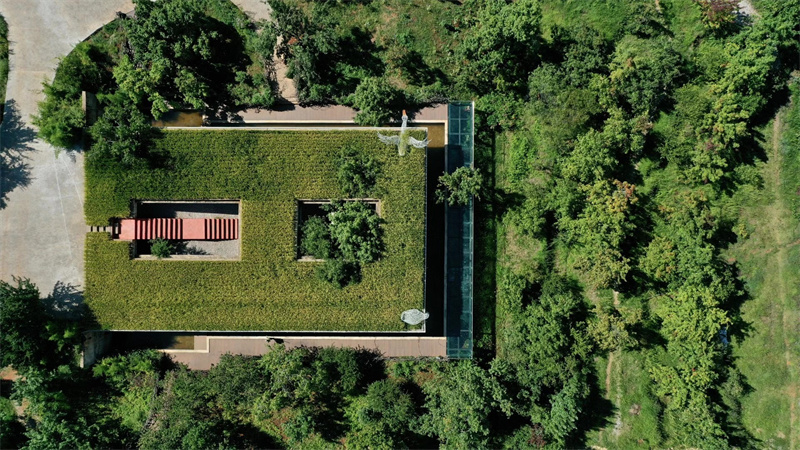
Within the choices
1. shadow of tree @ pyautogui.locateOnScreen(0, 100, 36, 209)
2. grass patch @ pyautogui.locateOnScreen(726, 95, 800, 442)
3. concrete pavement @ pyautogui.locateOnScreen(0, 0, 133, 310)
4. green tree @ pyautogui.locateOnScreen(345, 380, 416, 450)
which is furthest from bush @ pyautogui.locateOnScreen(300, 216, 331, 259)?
grass patch @ pyautogui.locateOnScreen(726, 95, 800, 442)

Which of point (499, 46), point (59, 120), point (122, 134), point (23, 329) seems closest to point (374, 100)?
point (499, 46)

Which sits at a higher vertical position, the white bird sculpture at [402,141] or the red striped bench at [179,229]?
A: the white bird sculpture at [402,141]

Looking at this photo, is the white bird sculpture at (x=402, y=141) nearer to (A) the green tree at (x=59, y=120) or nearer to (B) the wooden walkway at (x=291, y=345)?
(B) the wooden walkway at (x=291, y=345)

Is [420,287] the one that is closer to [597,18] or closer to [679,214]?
[679,214]

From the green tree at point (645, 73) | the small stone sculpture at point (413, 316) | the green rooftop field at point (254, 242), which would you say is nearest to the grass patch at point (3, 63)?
the green rooftop field at point (254, 242)

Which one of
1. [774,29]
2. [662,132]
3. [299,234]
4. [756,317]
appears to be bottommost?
[756,317]

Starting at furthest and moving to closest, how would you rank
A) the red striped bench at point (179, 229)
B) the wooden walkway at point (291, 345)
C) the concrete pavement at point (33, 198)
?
the concrete pavement at point (33, 198) → the wooden walkway at point (291, 345) → the red striped bench at point (179, 229)

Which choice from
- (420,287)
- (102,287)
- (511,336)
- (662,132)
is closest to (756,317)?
(662,132)
